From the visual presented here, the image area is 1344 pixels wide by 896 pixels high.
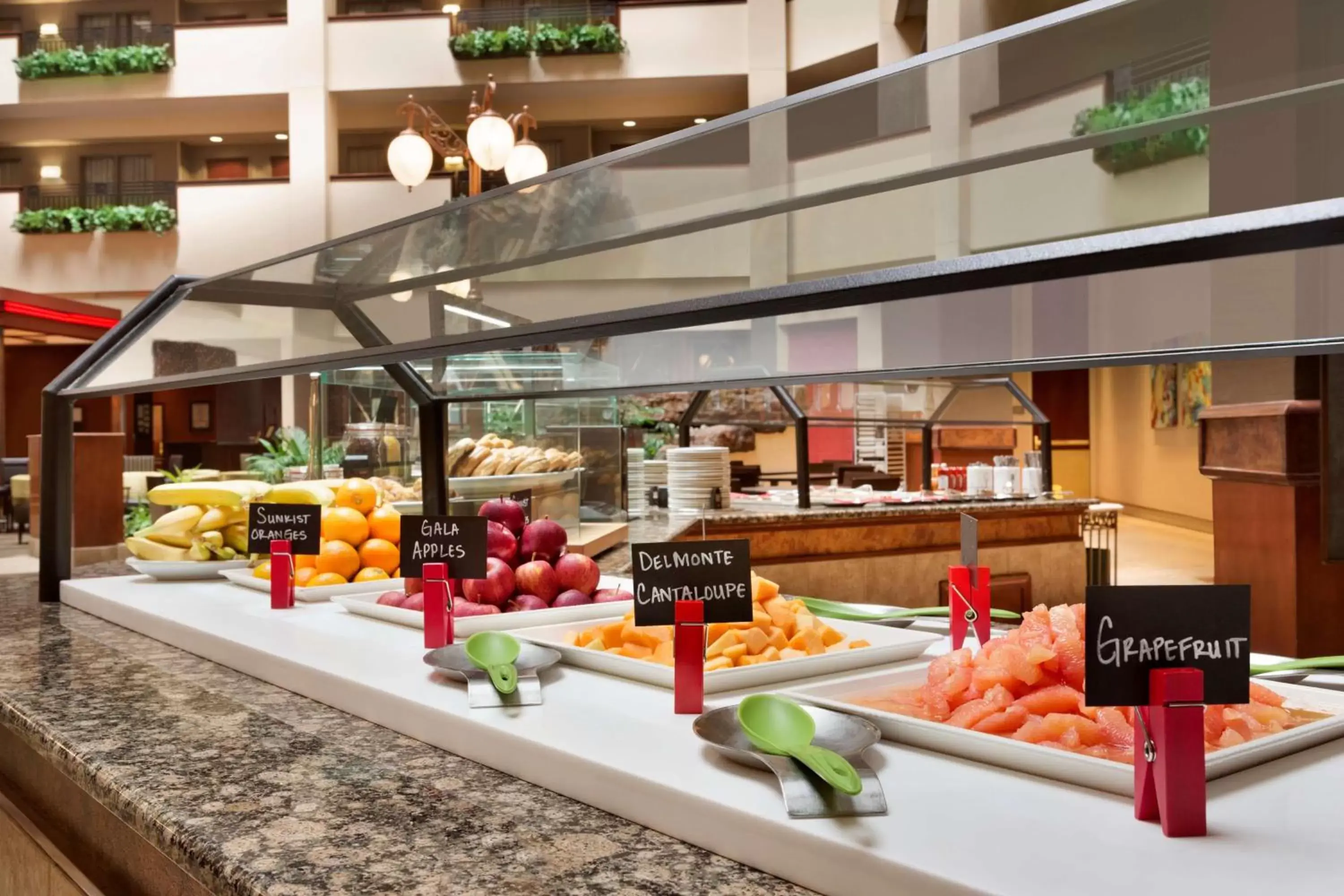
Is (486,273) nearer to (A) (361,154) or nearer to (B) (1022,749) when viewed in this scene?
(B) (1022,749)

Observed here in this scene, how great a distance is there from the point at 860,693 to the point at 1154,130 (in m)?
0.53

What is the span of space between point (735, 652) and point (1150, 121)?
0.58 metres

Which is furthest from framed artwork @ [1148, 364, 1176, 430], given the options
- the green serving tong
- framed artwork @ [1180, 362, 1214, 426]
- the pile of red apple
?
the pile of red apple

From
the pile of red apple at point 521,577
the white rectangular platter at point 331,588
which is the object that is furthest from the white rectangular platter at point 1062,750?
the white rectangular platter at point 331,588

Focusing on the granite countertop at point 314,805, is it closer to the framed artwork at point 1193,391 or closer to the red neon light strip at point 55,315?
the red neon light strip at point 55,315

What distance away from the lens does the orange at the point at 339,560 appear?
167 centimetres

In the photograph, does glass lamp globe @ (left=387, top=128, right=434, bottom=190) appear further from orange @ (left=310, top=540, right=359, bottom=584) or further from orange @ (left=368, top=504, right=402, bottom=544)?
orange @ (left=310, top=540, right=359, bottom=584)

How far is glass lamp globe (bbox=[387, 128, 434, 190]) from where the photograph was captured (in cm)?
620

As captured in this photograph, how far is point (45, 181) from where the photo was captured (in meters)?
12.5

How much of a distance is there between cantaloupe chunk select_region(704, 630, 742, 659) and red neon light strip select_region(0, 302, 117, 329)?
9322mm

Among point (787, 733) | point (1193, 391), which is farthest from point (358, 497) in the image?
point (1193, 391)

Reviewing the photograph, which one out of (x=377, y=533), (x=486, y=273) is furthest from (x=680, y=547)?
(x=377, y=533)

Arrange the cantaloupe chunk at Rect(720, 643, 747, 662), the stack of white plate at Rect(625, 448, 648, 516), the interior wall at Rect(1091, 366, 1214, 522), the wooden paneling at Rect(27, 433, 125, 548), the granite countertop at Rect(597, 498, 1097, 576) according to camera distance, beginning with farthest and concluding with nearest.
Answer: the interior wall at Rect(1091, 366, 1214, 522), the stack of white plate at Rect(625, 448, 648, 516), the granite countertop at Rect(597, 498, 1097, 576), the wooden paneling at Rect(27, 433, 125, 548), the cantaloupe chunk at Rect(720, 643, 747, 662)

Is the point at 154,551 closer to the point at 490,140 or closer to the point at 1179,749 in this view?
the point at 1179,749
